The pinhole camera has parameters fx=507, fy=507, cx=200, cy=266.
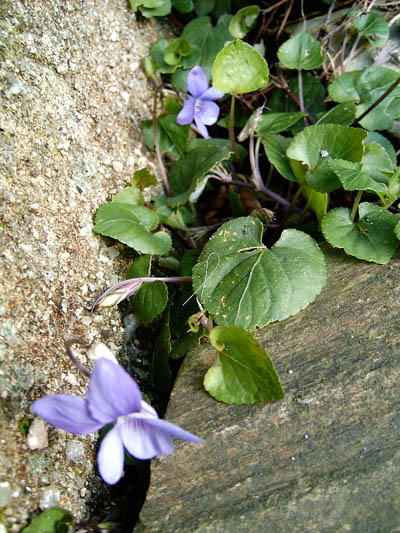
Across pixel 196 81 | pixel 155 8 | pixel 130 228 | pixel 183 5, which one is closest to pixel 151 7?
pixel 155 8

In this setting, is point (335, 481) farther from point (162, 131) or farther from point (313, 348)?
point (162, 131)

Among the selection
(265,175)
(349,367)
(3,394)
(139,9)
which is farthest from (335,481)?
(139,9)

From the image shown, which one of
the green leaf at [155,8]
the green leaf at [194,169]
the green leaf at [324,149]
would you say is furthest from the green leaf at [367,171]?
the green leaf at [155,8]

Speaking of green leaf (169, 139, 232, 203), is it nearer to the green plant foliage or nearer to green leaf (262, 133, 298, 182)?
green leaf (262, 133, 298, 182)

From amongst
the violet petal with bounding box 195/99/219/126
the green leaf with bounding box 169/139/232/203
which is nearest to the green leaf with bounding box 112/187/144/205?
the green leaf with bounding box 169/139/232/203

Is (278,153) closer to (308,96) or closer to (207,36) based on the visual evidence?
(308,96)

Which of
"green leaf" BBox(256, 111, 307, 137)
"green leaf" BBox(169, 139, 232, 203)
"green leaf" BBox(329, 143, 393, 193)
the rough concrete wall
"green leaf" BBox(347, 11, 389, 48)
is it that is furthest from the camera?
"green leaf" BBox(347, 11, 389, 48)
